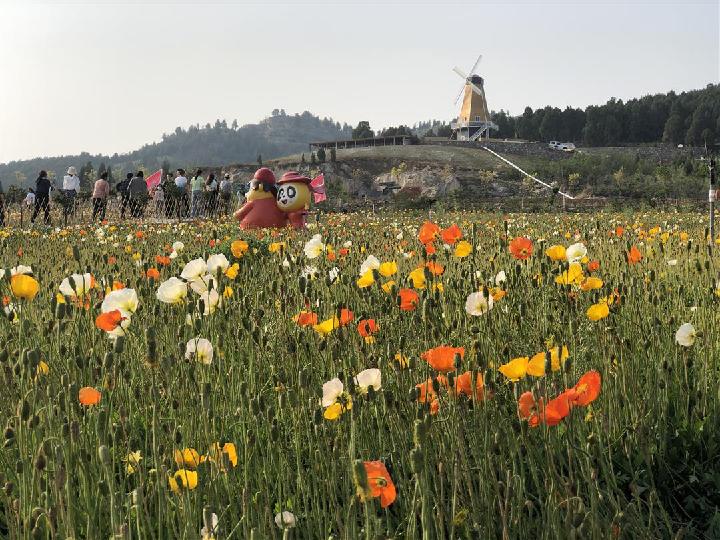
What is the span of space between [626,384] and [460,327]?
0.88 metres

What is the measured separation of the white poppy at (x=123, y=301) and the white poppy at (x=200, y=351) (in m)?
0.40

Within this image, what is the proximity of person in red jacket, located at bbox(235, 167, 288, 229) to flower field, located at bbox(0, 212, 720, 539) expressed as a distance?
8.13m

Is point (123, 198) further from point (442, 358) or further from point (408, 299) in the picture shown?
point (442, 358)

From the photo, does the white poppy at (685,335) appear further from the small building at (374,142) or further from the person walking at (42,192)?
the small building at (374,142)

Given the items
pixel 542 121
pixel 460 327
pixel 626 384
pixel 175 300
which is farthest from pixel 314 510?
pixel 542 121

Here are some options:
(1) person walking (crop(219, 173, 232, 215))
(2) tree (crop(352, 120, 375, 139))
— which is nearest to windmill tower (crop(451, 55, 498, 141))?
(2) tree (crop(352, 120, 375, 139))

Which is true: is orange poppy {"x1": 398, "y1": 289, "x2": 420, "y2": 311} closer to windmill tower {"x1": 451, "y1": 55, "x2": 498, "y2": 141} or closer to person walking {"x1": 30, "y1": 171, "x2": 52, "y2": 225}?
person walking {"x1": 30, "y1": 171, "x2": 52, "y2": 225}

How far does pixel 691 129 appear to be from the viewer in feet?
286

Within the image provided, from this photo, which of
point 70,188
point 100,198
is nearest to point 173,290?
point 100,198

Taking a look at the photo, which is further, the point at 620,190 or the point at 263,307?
the point at 620,190

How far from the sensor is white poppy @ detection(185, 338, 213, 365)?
6.86ft

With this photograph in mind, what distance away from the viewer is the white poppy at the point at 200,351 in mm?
2090

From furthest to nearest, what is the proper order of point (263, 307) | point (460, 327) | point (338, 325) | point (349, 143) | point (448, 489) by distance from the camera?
point (349, 143) < point (263, 307) < point (460, 327) < point (338, 325) < point (448, 489)

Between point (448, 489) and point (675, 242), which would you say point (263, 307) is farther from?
point (675, 242)
